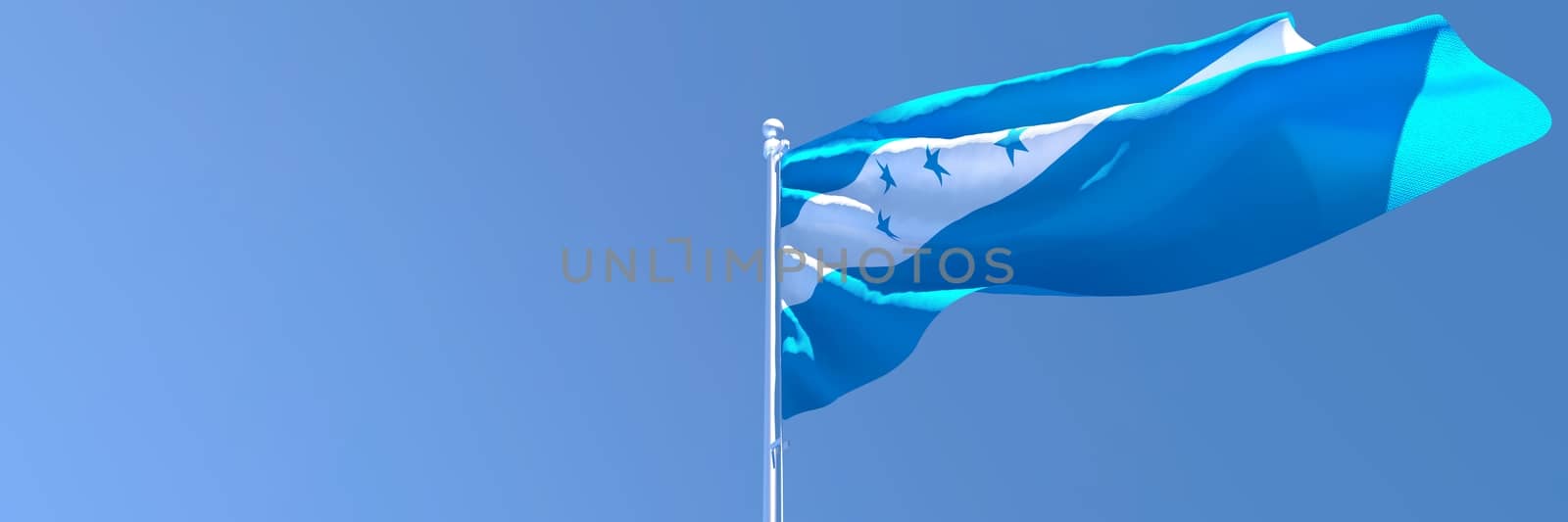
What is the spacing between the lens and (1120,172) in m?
6.88

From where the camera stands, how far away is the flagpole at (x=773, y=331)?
6.98 meters

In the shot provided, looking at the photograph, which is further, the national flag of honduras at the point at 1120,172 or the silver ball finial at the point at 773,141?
the silver ball finial at the point at 773,141

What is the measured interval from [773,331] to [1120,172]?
2.03m

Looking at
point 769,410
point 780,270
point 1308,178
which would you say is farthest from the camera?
point 780,270

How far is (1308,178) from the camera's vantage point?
6.35 metres

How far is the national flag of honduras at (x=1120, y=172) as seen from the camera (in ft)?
20.0

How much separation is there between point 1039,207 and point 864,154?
3.70 feet

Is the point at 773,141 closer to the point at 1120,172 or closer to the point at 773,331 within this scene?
the point at 773,331

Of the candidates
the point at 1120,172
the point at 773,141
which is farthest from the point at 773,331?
the point at 1120,172

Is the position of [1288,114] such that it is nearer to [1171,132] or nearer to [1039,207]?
[1171,132]

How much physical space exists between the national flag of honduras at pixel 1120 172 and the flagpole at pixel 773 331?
1.31 ft

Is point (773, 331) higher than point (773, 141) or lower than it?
lower

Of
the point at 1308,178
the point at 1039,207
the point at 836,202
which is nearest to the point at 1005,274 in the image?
the point at 1039,207

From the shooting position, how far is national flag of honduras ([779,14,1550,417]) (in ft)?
20.0
